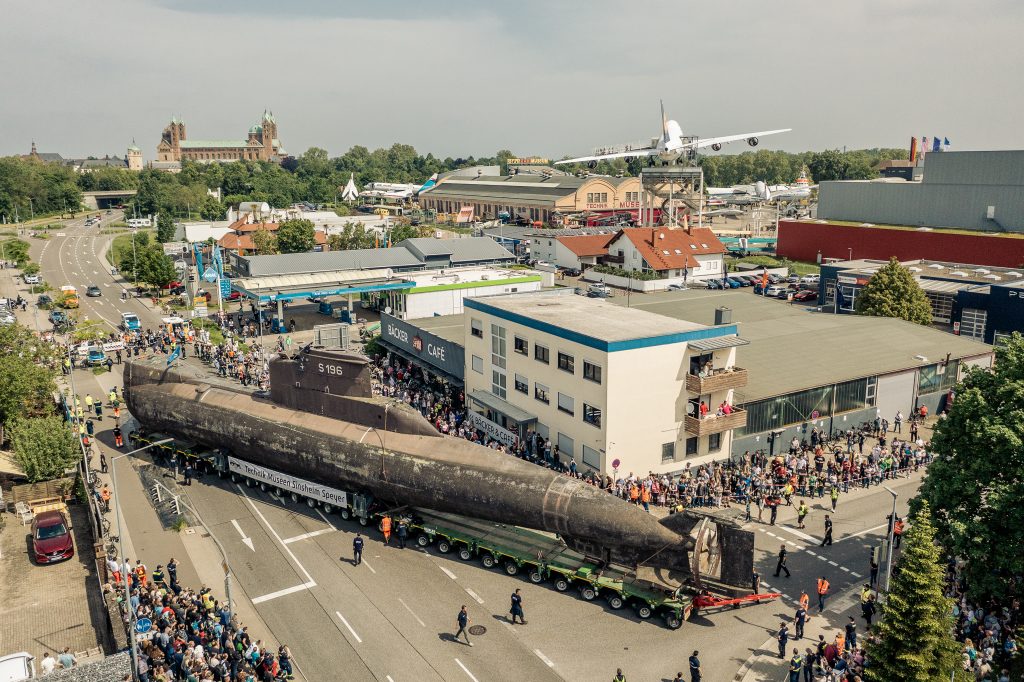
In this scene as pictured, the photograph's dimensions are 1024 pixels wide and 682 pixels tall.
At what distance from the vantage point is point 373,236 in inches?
4151

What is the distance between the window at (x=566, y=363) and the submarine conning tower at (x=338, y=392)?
8.02m

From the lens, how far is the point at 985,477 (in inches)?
1001

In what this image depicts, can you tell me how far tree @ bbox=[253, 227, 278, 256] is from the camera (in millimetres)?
98062

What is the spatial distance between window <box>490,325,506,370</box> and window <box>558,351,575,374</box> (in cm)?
526

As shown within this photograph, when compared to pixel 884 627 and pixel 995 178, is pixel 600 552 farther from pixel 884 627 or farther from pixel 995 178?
pixel 995 178

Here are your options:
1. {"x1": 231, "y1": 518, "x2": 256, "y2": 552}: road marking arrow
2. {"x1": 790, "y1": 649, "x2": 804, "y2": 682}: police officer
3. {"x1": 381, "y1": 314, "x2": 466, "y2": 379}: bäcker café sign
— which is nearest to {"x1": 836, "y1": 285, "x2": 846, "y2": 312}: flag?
{"x1": 381, "y1": 314, "x2": 466, "y2": 379}: bäcker café sign

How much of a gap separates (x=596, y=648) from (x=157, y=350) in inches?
1997

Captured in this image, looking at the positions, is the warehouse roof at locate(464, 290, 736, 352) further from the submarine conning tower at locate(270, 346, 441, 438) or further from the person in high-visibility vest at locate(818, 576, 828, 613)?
the person in high-visibility vest at locate(818, 576, 828, 613)

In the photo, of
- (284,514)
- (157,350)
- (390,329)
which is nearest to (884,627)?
(284,514)

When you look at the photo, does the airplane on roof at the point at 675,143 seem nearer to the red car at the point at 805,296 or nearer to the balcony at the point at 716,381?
the red car at the point at 805,296

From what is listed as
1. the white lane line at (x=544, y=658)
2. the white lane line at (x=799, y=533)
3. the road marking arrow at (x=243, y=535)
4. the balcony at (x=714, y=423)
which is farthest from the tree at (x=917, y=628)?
the road marking arrow at (x=243, y=535)

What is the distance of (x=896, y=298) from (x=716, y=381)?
3105 centimetres

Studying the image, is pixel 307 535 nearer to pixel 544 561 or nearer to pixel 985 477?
pixel 544 561

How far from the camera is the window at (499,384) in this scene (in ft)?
143
